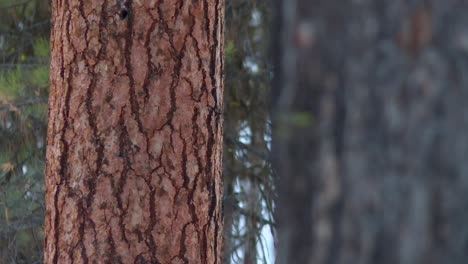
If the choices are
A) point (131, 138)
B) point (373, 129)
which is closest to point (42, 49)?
point (131, 138)

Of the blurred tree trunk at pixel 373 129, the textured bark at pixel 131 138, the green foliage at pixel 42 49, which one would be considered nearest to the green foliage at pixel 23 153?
the green foliage at pixel 42 49

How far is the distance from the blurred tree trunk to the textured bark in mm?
1973

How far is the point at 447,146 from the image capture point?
158 centimetres

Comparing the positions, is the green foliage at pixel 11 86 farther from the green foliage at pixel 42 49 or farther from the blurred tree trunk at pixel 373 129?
the blurred tree trunk at pixel 373 129

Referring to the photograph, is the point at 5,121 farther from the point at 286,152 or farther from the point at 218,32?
the point at 286,152

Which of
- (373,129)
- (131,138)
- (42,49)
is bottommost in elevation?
(373,129)

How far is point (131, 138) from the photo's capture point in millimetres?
3617

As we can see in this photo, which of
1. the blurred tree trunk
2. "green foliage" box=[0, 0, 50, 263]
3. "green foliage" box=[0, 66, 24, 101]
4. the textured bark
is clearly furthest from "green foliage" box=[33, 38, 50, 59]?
the blurred tree trunk

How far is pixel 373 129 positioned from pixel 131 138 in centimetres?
209

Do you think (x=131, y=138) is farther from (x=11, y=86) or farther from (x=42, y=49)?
(x=42, y=49)

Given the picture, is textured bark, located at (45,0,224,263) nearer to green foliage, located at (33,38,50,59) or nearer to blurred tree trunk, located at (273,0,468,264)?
blurred tree trunk, located at (273,0,468,264)

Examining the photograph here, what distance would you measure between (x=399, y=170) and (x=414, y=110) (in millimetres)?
98

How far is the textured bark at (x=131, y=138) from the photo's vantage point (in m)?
3.61

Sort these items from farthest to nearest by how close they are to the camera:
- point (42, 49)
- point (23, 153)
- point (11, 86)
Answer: point (23, 153)
point (42, 49)
point (11, 86)
